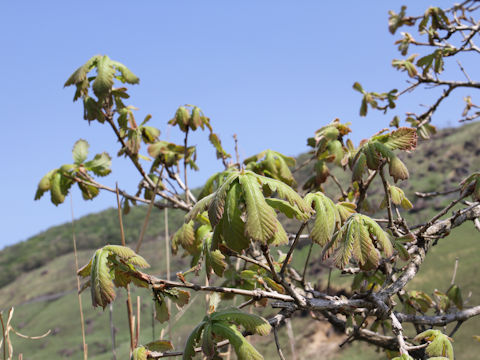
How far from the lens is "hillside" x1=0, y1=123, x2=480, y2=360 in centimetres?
542

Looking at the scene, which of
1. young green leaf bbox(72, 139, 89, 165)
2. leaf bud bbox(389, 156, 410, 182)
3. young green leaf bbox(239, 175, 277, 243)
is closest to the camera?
young green leaf bbox(239, 175, 277, 243)

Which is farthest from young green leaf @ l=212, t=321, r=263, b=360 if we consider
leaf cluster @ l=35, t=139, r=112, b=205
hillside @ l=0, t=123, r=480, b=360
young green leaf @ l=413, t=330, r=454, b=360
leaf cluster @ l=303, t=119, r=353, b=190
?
leaf cluster @ l=35, t=139, r=112, b=205

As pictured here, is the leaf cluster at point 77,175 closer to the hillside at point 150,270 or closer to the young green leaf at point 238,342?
the hillside at point 150,270

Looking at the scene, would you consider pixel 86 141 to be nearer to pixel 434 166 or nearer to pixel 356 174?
pixel 356 174

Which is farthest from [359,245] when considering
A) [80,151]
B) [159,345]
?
[80,151]

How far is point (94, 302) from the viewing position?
0.99 meters

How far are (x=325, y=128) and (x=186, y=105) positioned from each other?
78 cm

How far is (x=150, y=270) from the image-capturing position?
33.4 ft

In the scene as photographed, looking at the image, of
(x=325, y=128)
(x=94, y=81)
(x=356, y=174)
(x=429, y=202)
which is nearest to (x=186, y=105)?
(x=94, y=81)

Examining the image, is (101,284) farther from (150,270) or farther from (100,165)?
(150,270)

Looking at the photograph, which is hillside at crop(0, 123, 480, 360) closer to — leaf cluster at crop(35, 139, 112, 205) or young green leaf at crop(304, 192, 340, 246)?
young green leaf at crop(304, 192, 340, 246)

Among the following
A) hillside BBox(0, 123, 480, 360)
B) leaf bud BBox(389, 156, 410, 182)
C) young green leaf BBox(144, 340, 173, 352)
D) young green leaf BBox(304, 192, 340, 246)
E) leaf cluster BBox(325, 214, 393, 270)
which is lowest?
hillside BBox(0, 123, 480, 360)

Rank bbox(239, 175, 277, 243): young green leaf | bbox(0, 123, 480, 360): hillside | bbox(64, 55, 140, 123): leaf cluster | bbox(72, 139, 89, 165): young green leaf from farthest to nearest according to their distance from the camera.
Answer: bbox(0, 123, 480, 360): hillside
bbox(72, 139, 89, 165): young green leaf
bbox(64, 55, 140, 123): leaf cluster
bbox(239, 175, 277, 243): young green leaf

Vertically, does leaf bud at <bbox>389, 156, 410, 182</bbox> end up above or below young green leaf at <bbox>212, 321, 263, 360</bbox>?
above
